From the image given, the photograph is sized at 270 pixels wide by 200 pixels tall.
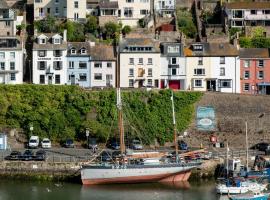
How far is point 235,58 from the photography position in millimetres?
76938

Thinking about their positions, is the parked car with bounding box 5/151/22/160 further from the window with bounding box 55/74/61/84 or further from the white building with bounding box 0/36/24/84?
the window with bounding box 55/74/61/84

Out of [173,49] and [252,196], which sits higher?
[173,49]

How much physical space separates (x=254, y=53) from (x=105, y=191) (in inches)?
954

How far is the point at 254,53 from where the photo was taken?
3081 inches

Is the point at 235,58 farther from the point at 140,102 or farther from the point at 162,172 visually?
the point at 162,172

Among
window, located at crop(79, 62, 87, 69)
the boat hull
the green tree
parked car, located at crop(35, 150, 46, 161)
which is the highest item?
the green tree

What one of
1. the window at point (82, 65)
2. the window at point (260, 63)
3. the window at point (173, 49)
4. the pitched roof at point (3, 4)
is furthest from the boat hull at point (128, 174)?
the pitched roof at point (3, 4)

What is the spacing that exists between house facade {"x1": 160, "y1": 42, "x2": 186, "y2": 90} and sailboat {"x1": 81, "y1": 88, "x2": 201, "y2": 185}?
16.1 meters

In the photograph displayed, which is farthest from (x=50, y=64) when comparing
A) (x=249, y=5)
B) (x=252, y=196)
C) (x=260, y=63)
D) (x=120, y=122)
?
(x=252, y=196)

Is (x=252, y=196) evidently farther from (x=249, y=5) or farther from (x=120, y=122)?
(x=249, y=5)

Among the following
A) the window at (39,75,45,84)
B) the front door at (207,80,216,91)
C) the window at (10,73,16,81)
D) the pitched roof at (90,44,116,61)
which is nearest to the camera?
the window at (10,73,16,81)

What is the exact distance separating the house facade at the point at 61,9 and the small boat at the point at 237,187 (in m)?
33.3

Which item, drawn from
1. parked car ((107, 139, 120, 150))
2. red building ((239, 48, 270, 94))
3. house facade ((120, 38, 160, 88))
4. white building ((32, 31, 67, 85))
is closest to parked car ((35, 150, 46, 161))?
parked car ((107, 139, 120, 150))

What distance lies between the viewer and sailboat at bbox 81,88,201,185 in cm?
6066
